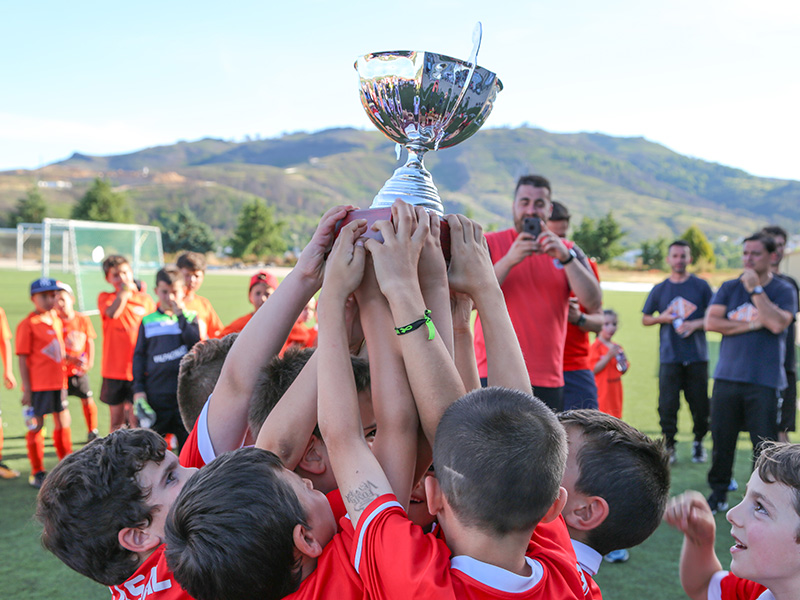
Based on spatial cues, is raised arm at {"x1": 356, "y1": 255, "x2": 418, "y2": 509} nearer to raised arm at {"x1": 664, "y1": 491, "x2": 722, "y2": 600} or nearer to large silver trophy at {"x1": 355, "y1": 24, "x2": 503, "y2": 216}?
large silver trophy at {"x1": 355, "y1": 24, "x2": 503, "y2": 216}

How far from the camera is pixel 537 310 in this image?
A: 406 centimetres

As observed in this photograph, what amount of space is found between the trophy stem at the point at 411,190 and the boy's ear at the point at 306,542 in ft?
2.48

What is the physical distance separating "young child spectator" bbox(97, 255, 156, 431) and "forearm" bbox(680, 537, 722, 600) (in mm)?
5306

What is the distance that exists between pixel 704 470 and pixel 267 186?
511 ft

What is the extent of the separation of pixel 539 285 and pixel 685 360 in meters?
2.76

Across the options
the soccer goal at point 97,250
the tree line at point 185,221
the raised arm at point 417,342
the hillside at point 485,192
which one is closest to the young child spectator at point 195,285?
the raised arm at point 417,342

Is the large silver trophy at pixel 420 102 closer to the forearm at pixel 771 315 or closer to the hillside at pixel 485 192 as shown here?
the forearm at pixel 771 315

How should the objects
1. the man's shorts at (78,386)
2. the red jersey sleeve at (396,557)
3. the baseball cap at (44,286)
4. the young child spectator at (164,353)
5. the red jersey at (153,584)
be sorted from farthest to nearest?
the man's shorts at (78,386) < the baseball cap at (44,286) < the young child spectator at (164,353) < the red jersey at (153,584) < the red jersey sleeve at (396,557)

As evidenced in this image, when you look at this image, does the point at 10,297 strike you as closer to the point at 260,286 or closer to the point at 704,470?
the point at 260,286

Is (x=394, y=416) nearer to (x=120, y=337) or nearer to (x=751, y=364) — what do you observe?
(x=751, y=364)

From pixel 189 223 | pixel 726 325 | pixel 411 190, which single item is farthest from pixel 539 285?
pixel 189 223

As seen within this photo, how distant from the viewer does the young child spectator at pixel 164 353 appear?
16.9 feet

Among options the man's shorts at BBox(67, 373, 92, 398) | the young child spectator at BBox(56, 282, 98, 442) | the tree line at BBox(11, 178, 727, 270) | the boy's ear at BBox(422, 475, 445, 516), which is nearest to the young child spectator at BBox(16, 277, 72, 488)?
the young child spectator at BBox(56, 282, 98, 442)

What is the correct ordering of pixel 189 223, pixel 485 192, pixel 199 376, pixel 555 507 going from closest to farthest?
pixel 555 507
pixel 199 376
pixel 189 223
pixel 485 192
